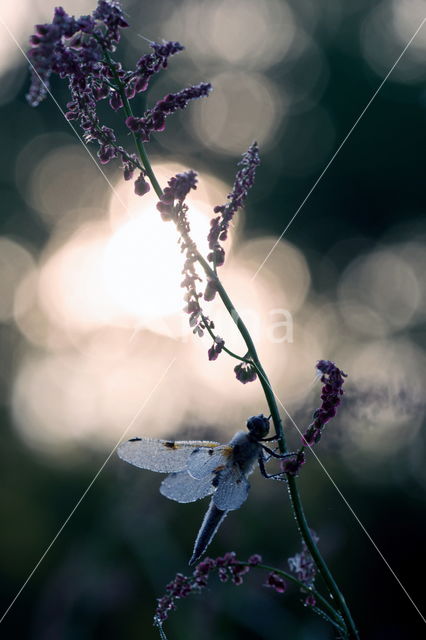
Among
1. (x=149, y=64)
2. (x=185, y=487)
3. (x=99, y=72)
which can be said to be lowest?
(x=185, y=487)

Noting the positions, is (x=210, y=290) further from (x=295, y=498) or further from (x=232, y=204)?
(x=295, y=498)

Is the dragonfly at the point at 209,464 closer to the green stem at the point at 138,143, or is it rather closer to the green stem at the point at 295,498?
the green stem at the point at 295,498

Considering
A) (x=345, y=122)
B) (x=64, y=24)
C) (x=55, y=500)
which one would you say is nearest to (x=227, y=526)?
(x=55, y=500)

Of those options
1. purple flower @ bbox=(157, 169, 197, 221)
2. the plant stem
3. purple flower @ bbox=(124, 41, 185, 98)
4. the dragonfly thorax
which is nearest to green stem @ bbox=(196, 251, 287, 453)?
the plant stem

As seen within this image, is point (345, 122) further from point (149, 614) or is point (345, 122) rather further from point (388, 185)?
point (149, 614)

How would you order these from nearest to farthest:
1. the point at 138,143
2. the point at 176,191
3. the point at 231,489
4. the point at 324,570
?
the point at 324,570, the point at 176,191, the point at 138,143, the point at 231,489

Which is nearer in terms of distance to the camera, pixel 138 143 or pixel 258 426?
pixel 138 143

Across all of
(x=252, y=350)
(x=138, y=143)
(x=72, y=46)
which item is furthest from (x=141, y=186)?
(x=252, y=350)

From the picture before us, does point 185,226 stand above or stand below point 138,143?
below
